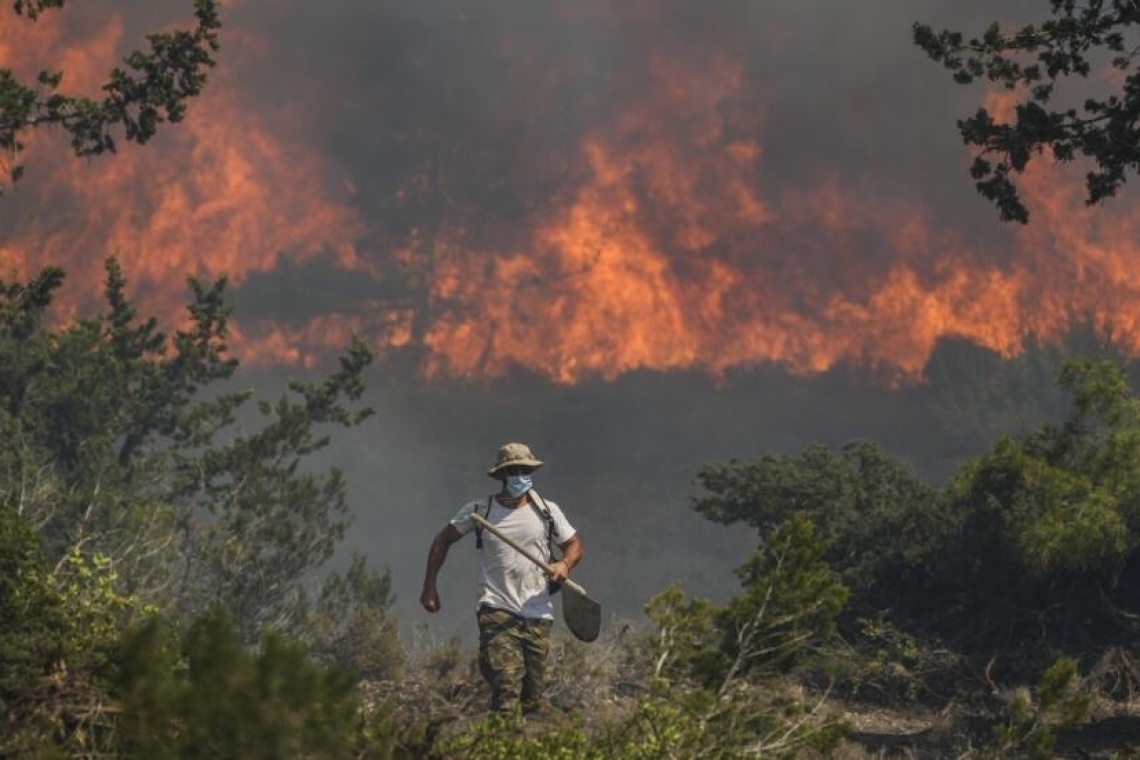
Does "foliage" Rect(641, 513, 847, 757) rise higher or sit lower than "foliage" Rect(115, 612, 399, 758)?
A: higher

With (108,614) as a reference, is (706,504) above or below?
above

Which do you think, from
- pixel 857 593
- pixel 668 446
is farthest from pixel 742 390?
pixel 857 593

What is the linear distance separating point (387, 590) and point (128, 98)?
10.9 metres

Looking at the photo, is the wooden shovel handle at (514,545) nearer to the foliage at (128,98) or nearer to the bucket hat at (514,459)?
the bucket hat at (514,459)

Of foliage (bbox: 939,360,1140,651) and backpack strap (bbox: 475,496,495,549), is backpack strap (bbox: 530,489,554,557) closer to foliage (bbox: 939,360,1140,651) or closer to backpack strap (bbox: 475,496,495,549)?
backpack strap (bbox: 475,496,495,549)

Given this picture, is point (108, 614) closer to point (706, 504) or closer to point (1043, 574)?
point (1043, 574)

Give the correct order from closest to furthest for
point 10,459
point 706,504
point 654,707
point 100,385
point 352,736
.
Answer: point 352,736
point 654,707
point 706,504
point 10,459
point 100,385

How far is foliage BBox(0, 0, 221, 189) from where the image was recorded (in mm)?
16547

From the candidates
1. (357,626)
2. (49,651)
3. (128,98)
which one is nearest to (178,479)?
(357,626)

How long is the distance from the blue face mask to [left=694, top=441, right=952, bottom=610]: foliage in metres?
9.86

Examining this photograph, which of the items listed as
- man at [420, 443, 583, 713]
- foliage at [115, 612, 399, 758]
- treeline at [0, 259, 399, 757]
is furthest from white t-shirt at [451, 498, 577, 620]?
treeline at [0, 259, 399, 757]

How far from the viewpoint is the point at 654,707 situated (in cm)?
557

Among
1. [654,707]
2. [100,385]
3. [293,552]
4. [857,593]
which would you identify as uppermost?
[100,385]

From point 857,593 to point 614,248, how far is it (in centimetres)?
4371
